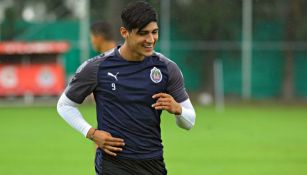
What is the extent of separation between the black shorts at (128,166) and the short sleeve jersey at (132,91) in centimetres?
5

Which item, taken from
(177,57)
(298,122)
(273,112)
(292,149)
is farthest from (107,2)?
(292,149)

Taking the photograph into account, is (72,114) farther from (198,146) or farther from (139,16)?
(198,146)

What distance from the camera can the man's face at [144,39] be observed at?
5.69 metres

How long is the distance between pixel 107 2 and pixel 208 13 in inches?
153

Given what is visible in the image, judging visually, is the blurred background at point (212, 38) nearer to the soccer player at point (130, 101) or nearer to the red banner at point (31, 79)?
the red banner at point (31, 79)

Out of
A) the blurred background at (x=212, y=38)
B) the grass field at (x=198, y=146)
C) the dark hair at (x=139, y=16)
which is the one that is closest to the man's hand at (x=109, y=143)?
the dark hair at (x=139, y=16)

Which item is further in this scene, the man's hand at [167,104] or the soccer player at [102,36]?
the soccer player at [102,36]

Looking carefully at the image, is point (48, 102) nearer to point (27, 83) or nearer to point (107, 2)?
point (27, 83)

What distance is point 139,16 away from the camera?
5.70 meters

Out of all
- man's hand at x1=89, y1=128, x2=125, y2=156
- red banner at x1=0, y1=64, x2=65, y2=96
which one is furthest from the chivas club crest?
red banner at x1=0, y1=64, x2=65, y2=96

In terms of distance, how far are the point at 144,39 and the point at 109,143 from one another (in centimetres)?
77

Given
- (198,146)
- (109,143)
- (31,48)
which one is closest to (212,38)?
(31,48)

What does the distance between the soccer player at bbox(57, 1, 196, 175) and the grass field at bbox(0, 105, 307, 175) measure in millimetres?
6272

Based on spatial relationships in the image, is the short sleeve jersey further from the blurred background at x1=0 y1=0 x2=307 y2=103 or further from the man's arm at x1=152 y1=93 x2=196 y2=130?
the blurred background at x1=0 y1=0 x2=307 y2=103
